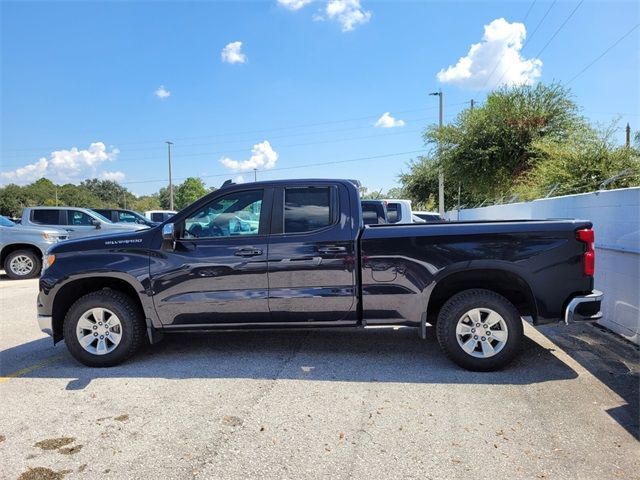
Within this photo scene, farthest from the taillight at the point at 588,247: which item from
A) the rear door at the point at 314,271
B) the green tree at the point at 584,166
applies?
the green tree at the point at 584,166

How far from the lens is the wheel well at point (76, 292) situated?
505 centimetres

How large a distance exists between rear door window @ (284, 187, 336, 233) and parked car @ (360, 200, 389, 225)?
7.11ft

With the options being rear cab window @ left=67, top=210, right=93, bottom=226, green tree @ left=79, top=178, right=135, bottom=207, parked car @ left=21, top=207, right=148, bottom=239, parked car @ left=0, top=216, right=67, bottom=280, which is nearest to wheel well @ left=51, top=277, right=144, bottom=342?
parked car @ left=0, top=216, right=67, bottom=280

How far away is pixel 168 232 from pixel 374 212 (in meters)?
3.39

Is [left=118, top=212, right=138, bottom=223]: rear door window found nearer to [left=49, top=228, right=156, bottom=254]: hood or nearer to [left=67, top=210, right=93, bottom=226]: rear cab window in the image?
[left=67, top=210, right=93, bottom=226]: rear cab window

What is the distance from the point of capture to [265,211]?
16.2 feet

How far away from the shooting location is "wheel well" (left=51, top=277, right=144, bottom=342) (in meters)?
5.05

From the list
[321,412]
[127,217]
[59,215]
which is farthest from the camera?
[127,217]

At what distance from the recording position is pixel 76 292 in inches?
205

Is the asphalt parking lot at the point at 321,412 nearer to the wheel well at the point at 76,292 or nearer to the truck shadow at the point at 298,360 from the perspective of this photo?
the truck shadow at the point at 298,360

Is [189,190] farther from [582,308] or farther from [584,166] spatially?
[582,308]

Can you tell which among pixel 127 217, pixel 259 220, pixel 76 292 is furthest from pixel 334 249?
pixel 127 217

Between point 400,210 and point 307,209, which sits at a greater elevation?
point 400,210

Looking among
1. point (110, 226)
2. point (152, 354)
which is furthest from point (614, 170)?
point (110, 226)
